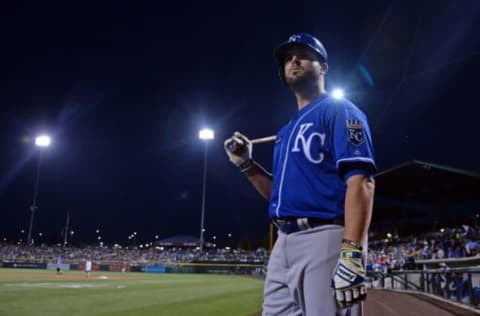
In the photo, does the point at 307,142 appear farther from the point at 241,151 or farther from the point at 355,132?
the point at 241,151

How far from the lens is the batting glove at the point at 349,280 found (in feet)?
5.79

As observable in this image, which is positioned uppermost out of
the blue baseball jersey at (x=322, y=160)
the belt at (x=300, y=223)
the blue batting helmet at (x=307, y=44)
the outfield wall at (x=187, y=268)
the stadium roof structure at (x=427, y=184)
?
the stadium roof structure at (x=427, y=184)

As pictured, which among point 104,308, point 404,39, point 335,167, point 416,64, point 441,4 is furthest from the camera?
point 416,64

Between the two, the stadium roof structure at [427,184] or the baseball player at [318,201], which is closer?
the baseball player at [318,201]

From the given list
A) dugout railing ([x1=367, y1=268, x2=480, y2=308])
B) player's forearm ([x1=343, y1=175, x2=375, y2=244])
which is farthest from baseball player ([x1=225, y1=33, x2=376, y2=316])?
dugout railing ([x1=367, y1=268, x2=480, y2=308])

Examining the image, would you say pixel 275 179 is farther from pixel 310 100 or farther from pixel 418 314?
pixel 418 314

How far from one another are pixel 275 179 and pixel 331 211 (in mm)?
463

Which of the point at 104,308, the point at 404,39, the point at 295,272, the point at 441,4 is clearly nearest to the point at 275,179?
the point at 295,272

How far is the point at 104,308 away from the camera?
355 inches

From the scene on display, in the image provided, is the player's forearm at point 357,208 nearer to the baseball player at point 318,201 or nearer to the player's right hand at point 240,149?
the baseball player at point 318,201

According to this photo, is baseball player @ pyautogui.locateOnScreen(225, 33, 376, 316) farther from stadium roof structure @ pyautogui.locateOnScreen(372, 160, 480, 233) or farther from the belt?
stadium roof structure @ pyautogui.locateOnScreen(372, 160, 480, 233)

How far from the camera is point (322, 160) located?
2168mm

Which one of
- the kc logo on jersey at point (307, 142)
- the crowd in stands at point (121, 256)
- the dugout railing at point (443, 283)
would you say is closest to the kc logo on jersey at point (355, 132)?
the kc logo on jersey at point (307, 142)

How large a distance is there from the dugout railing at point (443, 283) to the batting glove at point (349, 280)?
25.8 feet
